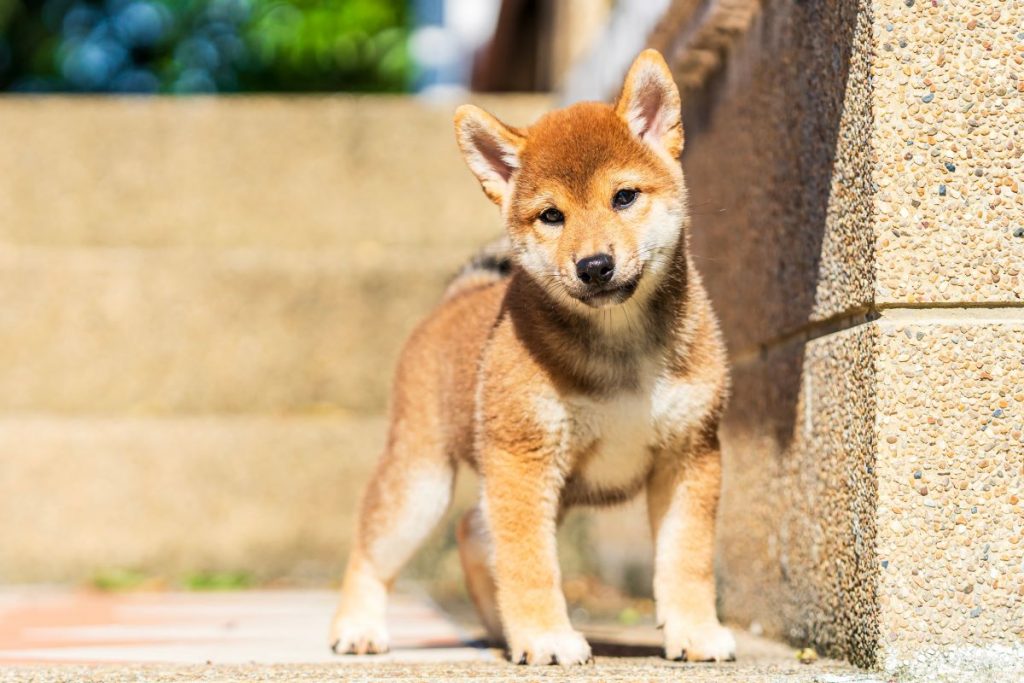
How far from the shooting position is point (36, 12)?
41.7 feet

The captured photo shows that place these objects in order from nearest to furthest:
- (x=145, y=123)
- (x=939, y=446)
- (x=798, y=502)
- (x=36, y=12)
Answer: (x=939, y=446) → (x=798, y=502) → (x=145, y=123) → (x=36, y=12)

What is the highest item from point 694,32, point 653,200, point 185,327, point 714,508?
point 694,32

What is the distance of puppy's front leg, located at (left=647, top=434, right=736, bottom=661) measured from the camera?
3.19 m

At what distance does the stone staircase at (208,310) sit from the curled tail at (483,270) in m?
1.97

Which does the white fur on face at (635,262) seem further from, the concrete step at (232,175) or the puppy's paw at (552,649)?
the concrete step at (232,175)

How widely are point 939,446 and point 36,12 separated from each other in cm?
1175

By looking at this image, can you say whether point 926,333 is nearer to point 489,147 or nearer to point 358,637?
point 489,147

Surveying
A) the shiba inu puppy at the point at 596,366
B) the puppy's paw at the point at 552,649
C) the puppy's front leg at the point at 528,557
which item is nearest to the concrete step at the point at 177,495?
the shiba inu puppy at the point at 596,366

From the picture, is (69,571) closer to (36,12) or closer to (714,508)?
(714,508)

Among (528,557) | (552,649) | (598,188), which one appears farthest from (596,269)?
(552,649)

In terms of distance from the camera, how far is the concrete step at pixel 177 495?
19.7 ft

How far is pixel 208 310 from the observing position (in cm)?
644

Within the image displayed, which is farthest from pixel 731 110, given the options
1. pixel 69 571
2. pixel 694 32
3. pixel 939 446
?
pixel 69 571

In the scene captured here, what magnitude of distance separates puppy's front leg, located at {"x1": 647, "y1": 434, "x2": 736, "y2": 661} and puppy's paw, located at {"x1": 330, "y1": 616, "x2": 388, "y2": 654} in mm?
850
